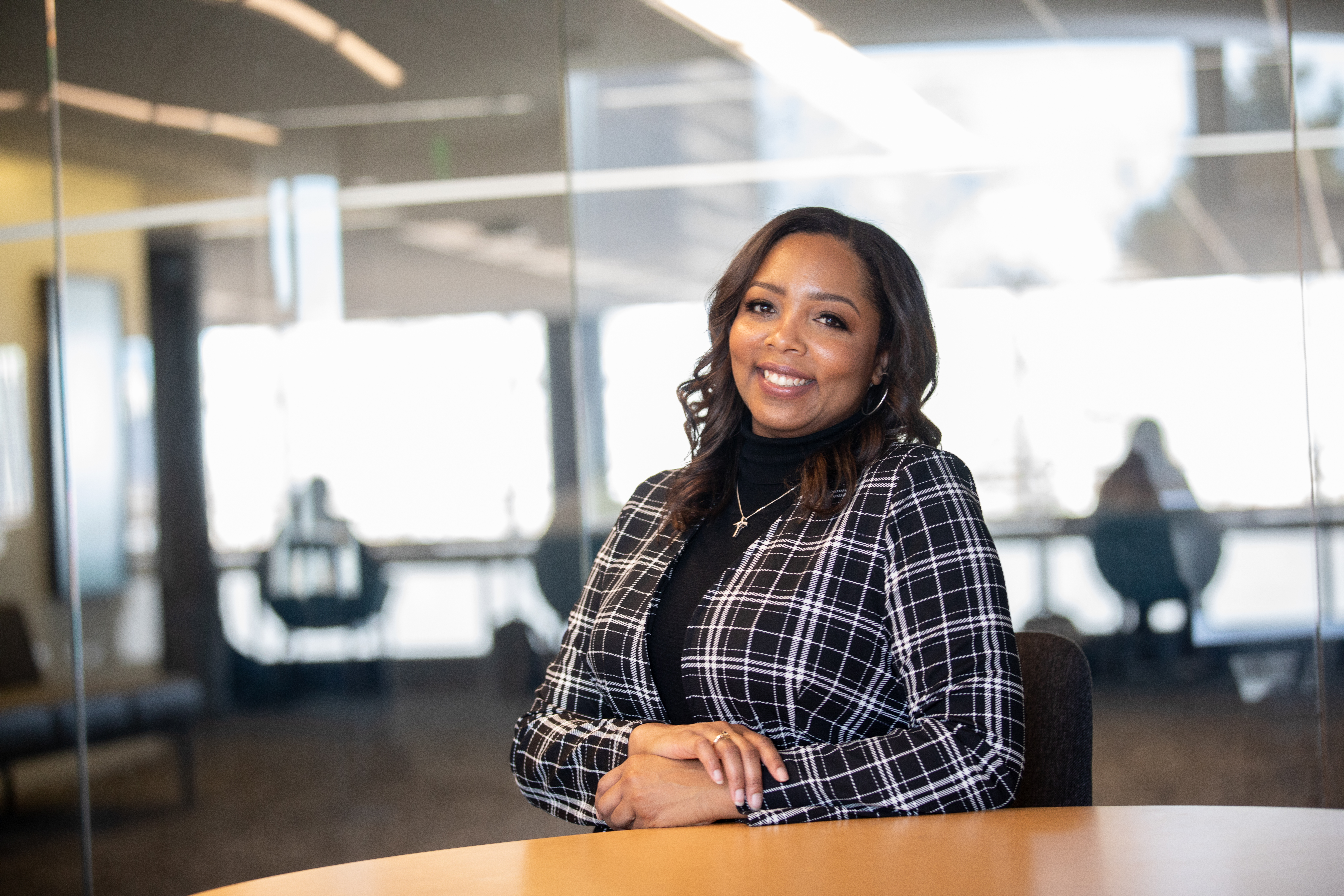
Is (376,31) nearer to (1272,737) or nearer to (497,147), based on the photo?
(497,147)

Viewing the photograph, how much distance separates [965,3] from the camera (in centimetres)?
350

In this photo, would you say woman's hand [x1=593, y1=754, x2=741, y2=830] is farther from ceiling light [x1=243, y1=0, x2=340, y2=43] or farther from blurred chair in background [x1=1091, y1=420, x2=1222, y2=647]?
ceiling light [x1=243, y1=0, x2=340, y2=43]

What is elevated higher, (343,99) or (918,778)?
(343,99)

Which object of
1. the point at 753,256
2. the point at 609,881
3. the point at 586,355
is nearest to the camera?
the point at 609,881

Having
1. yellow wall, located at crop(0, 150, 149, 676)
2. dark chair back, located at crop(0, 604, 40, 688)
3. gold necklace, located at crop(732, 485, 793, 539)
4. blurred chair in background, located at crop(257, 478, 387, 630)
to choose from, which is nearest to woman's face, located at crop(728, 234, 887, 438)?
gold necklace, located at crop(732, 485, 793, 539)

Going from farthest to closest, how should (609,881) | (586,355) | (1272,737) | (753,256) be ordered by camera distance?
1. (586,355)
2. (1272,737)
3. (753,256)
4. (609,881)

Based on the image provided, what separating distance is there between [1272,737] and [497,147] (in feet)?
9.84

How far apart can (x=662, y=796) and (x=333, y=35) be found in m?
3.07

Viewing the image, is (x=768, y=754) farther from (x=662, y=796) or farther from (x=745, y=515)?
(x=745, y=515)

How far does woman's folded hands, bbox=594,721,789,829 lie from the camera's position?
147 cm

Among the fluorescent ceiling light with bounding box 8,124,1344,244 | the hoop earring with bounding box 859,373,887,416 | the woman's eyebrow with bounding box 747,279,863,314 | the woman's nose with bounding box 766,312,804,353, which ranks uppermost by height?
the fluorescent ceiling light with bounding box 8,124,1344,244

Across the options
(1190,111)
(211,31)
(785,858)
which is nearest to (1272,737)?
(1190,111)

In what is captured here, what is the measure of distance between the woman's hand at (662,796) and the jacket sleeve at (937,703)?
68 mm

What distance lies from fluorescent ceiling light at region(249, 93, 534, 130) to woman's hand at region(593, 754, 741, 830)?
8.77 feet
